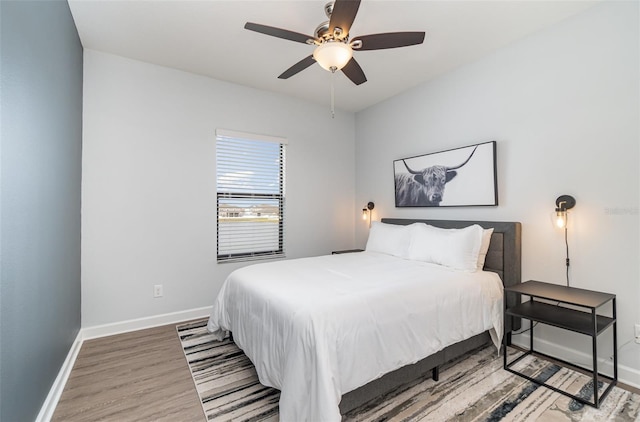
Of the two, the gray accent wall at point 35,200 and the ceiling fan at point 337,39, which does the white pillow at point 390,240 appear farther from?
the gray accent wall at point 35,200

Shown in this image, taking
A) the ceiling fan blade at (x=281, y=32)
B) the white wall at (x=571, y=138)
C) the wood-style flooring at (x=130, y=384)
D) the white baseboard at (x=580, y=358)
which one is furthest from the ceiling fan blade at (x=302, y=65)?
the white baseboard at (x=580, y=358)

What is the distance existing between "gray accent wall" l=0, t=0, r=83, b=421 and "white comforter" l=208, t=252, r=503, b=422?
112 cm

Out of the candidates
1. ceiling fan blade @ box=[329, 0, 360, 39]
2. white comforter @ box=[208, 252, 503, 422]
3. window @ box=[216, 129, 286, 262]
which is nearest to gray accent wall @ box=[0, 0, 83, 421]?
white comforter @ box=[208, 252, 503, 422]

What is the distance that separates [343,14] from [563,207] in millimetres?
2190

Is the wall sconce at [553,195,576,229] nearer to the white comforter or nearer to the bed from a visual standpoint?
the bed

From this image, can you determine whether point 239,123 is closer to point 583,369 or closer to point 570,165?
point 570,165

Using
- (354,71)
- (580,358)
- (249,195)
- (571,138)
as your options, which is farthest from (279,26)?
(580,358)

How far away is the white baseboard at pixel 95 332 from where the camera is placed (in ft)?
5.69

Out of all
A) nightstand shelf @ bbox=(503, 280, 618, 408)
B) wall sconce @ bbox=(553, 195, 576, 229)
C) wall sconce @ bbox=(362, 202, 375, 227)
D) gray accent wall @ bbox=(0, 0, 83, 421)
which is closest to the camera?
gray accent wall @ bbox=(0, 0, 83, 421)

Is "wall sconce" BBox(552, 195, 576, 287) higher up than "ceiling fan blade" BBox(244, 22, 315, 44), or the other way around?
"ceiling fan blade" BBox(244, 22, 315, 44)

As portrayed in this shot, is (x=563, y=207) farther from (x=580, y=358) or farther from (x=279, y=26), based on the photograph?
(x=279, y=26)

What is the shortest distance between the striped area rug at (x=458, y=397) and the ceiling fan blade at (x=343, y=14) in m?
Result: 2.36

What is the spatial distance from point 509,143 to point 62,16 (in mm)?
3710

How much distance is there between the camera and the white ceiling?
219cm
